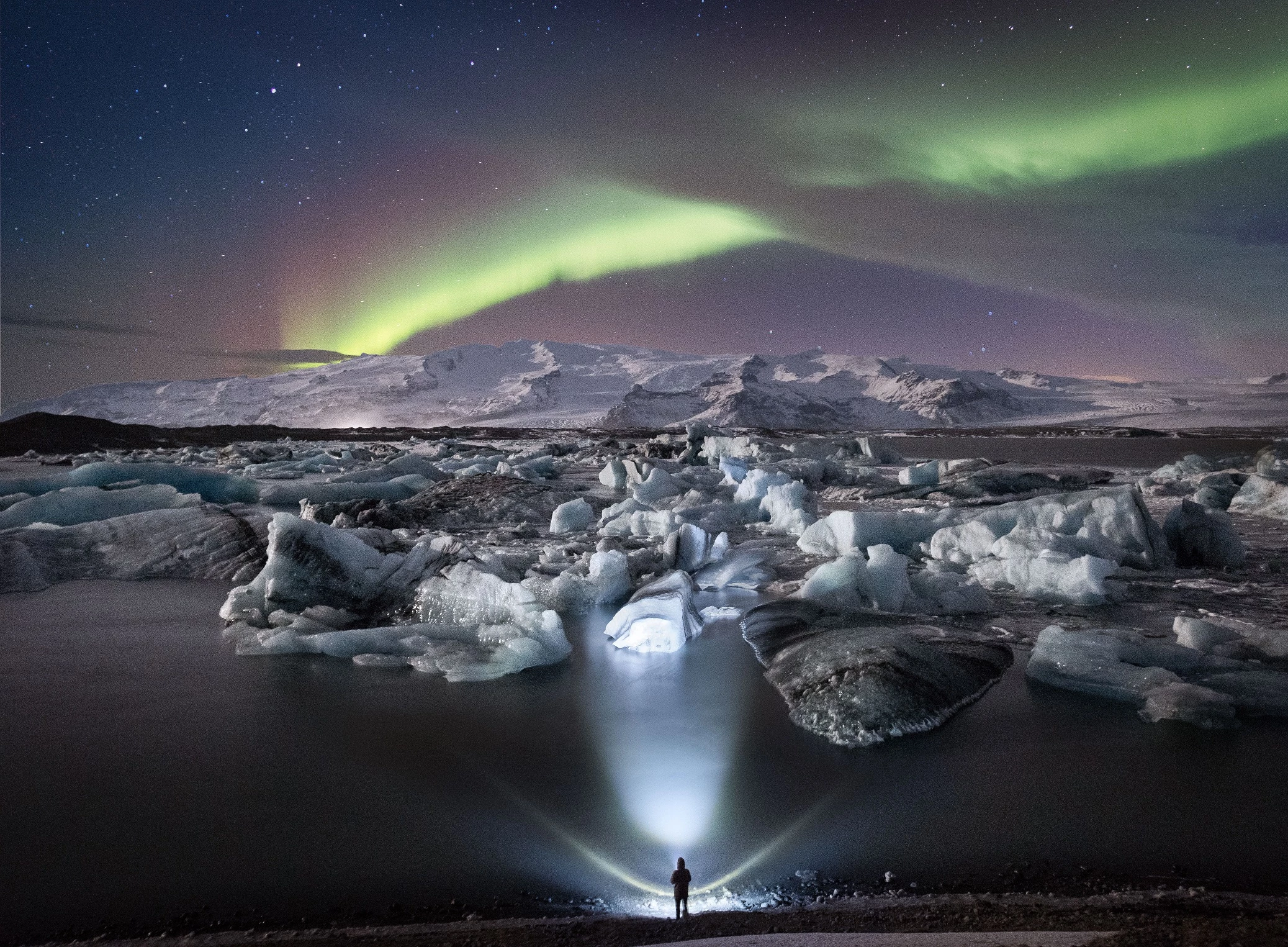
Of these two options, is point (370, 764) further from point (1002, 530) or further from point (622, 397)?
point (622, 397)

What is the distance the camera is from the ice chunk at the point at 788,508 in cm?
1198

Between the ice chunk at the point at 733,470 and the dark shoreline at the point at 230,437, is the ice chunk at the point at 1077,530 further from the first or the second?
the dark shoreline at the point at 230,437

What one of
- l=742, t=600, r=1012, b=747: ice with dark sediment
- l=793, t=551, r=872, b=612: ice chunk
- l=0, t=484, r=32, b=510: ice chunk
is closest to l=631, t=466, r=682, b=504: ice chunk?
l=793, t=551, r=872, b=612: ice chunk

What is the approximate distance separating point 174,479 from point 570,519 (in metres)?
9.28

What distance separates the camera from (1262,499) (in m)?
13.7

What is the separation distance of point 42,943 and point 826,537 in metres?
8.74

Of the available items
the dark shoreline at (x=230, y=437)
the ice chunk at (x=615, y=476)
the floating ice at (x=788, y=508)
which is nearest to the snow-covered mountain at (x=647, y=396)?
the dark shoreline at (x=230, y=437)

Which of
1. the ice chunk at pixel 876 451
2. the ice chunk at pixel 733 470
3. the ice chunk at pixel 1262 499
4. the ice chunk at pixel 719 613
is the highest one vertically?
the ice chunk at pixel 876 451

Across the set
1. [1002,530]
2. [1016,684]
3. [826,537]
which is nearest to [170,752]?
[1016,684]

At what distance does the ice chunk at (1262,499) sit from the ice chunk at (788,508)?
8.30 metres

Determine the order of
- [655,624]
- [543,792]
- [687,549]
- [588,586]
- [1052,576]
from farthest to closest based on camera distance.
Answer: [687,549]
[588,586]
[1052,576]
[655,624]
[543,792]

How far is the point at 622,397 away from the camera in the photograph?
144375 millimetres

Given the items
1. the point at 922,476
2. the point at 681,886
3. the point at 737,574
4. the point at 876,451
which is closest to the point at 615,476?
the point at 922,476

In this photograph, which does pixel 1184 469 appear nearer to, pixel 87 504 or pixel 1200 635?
pixel 1200 635
